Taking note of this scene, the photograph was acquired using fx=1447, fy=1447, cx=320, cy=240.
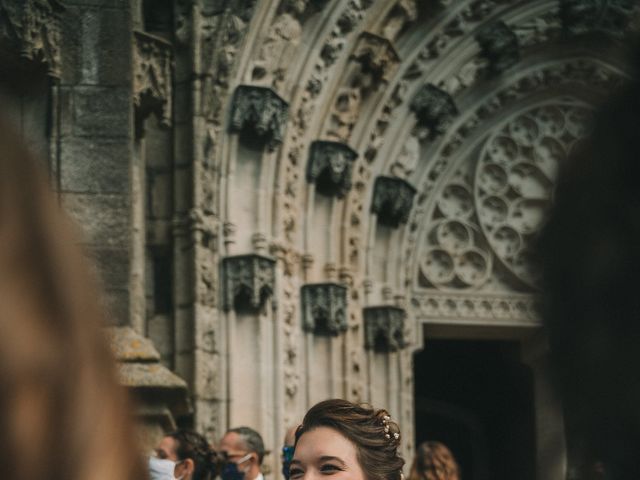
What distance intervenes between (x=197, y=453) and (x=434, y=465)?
116cm

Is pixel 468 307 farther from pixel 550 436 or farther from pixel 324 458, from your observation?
pixel 550 436

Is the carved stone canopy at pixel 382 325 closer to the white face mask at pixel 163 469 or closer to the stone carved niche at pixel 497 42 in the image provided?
the stone carved niche at pixel 497 42

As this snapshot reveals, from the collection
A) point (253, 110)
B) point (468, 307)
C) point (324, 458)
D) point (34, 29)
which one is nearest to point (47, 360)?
point (324, 458)

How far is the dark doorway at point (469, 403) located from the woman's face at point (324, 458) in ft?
54.8

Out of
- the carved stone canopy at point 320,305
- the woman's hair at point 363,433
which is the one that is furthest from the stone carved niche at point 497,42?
the woman's hair at point 363,433

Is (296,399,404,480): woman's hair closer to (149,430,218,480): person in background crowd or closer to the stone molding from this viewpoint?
(149,430,218,480): person in background crowd

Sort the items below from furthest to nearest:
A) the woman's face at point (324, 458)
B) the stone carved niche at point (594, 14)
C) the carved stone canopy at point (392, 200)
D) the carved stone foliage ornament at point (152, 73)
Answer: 1. the stone carved niche at point (594, 14)
2. the carved stone canopy at point (392, 200)
3. the carved stone foliage ornament at point (152, 73)
4. the woman's face at point (324, 458)

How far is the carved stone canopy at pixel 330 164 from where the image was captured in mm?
14398

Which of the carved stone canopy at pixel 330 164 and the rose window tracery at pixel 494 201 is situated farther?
the rose window tracery at pixel 494 201

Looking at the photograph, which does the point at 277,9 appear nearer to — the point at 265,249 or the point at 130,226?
the point at 265,249

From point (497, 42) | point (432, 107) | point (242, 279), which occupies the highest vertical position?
point (497, 42)

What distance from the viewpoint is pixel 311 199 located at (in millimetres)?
14586

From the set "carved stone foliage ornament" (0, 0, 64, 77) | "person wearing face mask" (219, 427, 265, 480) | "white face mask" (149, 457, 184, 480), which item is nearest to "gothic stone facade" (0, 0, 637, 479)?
"carved stone foliage ornament" (0, 0, 64, 77)

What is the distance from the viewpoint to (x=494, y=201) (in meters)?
17.8
